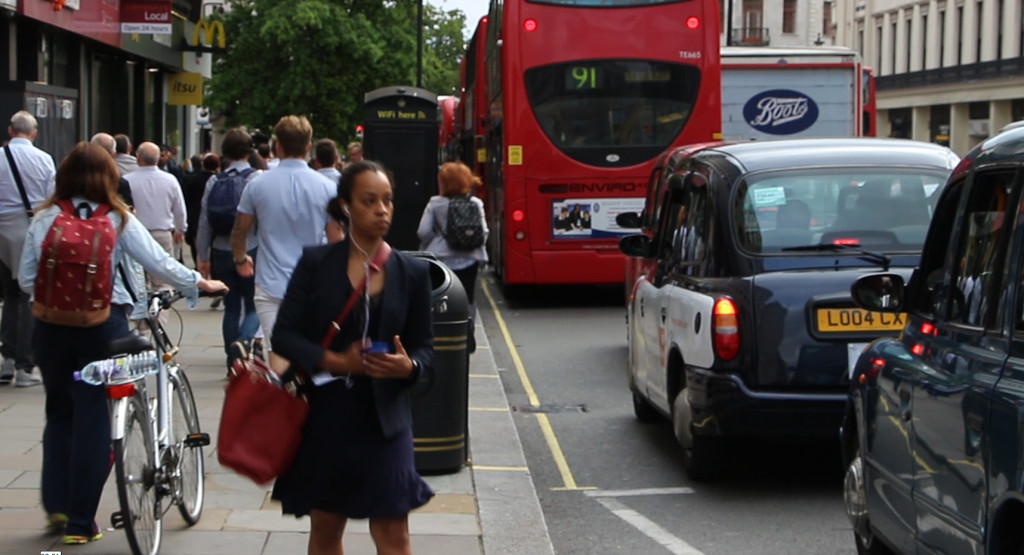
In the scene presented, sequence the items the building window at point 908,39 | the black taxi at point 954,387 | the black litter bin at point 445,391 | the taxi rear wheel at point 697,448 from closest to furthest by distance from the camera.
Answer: the black taxi at point 954,387 → the black litter bin at point 445,391 → the taxi rear wheel at point 697,448 → the building window at point 908,39

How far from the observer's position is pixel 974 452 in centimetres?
441

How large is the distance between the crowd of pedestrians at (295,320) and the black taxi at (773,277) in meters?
2.04

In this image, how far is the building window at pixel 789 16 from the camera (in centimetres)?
9062

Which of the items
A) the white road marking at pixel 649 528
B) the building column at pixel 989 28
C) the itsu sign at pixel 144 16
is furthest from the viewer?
the building column at pixel 989 28

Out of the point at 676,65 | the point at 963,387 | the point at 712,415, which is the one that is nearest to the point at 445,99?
the point at 676,65

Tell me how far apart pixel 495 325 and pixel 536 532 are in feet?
33.6

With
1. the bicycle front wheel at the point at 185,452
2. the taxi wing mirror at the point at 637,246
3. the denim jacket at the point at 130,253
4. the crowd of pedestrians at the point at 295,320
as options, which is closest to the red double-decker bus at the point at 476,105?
the taxi wing mirror at the point at 637,246

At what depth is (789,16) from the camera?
91.3 m

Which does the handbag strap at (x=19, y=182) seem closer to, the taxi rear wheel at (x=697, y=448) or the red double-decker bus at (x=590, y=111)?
the taxi rear wheel at (x=697, y=448)

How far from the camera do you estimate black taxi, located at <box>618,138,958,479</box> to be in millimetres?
7582

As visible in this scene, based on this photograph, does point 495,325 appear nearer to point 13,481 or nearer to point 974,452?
point 13,481

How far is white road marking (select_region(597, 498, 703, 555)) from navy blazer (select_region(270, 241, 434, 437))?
265 centimetres

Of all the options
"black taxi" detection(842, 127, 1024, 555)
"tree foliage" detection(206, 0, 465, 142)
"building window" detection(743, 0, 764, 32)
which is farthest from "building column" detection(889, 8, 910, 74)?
"black taxi" detection(842, 127, 1024, 555)

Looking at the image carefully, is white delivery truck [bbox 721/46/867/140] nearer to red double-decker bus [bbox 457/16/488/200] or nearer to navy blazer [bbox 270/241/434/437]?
red double-decker bus [bbox 457/16/488/200]
